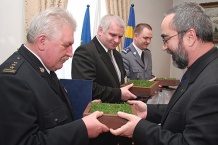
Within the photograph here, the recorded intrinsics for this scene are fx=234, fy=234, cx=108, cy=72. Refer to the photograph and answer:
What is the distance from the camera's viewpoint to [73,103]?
1927 millimetres

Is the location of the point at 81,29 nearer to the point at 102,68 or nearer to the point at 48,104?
the point at 102,68

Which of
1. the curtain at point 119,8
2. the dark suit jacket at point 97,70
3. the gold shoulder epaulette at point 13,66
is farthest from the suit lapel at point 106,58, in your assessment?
the curtain at point 119,8

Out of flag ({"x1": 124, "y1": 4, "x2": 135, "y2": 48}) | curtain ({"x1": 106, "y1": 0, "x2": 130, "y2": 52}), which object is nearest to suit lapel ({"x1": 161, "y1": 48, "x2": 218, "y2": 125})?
curtain ({"x1": 106, "y1": 0, "x2": 130, "y2": 52})

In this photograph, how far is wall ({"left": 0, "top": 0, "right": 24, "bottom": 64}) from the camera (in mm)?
3488

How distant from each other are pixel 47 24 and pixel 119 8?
3.83 meters

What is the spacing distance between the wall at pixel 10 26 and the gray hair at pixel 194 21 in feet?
9.24

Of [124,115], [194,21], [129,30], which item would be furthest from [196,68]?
[129,30]

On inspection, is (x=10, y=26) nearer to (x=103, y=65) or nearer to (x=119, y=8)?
(x=103, y=65)

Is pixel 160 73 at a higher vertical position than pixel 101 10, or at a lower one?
lower

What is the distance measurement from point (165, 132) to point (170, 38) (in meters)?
0.62

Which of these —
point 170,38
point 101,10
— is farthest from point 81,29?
point 170,38

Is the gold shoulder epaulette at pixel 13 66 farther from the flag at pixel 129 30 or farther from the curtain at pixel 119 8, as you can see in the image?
the flag at pixel 129 30

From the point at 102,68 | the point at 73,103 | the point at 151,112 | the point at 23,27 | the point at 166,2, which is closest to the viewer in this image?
the point at 73,103

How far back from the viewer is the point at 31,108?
1.25m
